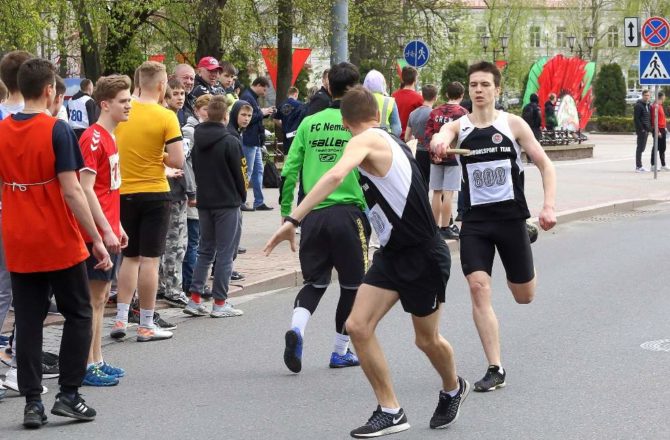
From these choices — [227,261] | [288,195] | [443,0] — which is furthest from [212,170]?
[443,0]

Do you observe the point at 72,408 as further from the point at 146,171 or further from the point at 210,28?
the point at 210,28

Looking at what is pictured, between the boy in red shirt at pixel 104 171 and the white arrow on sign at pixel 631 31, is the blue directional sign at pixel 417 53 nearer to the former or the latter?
the white arrow on sign at pixel 631 31

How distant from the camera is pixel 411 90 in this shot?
15961 millimetres

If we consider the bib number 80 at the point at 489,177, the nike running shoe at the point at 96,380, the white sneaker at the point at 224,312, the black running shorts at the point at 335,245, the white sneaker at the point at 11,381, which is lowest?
the white sneaker at the point at 224,312

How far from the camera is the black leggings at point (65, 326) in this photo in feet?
21.5

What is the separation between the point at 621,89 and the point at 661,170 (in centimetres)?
3480

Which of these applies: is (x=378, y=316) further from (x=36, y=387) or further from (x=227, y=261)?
(x=227, y=261)

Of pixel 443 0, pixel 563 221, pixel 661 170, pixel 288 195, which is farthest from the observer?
pixel 443 0

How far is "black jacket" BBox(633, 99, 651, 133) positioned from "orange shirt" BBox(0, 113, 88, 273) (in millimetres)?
23276

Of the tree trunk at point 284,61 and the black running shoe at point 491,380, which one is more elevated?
the tree trunk at point 284,61

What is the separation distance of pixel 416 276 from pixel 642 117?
23.4 meters

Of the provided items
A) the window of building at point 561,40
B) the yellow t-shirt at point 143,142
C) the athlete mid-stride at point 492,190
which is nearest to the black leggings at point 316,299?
the athlete mid-stride at point 492,190

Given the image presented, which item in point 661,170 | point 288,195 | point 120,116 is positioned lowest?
point 661,170

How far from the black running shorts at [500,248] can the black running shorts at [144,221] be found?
88.6 inches
